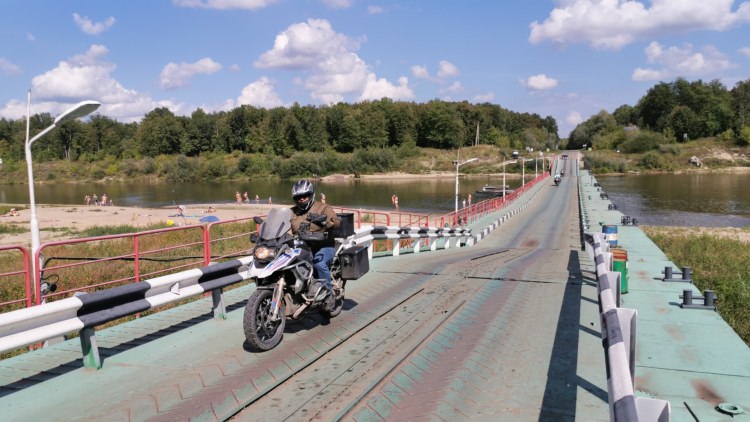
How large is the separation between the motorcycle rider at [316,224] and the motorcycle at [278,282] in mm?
125

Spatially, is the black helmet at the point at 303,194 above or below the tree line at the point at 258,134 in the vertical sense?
below

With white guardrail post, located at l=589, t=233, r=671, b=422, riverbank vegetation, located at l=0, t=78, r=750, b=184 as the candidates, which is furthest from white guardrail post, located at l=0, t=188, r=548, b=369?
riverbank vegetation, located at l=0, t=78, r=750, b=184

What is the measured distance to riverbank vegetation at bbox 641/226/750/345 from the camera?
12172 mm

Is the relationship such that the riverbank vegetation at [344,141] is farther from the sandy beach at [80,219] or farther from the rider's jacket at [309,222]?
the rider's jacket at [309,222]

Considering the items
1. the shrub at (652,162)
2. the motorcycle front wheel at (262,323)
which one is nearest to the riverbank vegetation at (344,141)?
the shrub at (652,162)

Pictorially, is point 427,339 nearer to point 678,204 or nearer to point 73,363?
point 73,363

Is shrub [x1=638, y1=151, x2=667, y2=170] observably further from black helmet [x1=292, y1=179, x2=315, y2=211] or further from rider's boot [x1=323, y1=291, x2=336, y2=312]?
black helmet [x1=292, y1=179, x2=315, y2=211]

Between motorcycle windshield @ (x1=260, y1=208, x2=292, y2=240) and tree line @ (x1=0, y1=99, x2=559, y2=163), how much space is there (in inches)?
6117

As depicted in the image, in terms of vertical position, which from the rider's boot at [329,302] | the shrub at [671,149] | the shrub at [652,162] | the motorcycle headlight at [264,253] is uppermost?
the shrub at [671,149]

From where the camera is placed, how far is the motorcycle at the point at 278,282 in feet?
19.9

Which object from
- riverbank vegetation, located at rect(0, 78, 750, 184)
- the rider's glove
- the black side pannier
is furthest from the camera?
riverbank vegetation, located at rect(0, 78, 750, 184)

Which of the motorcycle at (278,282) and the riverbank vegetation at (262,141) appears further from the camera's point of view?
the riverbank vegetation at (262,141)

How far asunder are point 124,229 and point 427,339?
37.4 meters

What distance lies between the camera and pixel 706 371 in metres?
5.72
